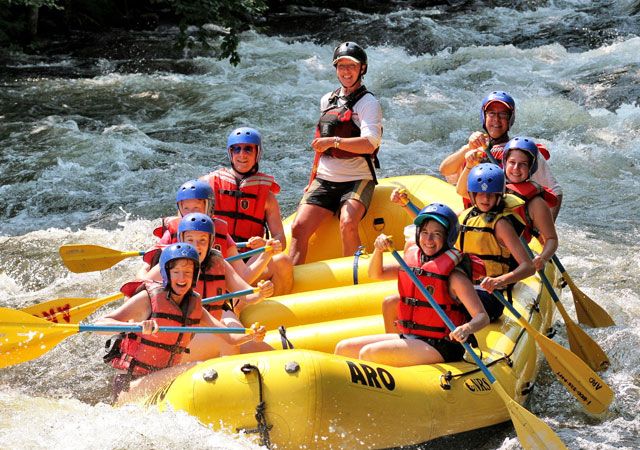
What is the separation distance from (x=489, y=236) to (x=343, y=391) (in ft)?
5.04

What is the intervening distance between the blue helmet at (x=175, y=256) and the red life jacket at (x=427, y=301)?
1.03 meters

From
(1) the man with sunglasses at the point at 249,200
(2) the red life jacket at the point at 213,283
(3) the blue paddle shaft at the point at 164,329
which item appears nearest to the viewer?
(3) the blue paddle shaft at the point at 164,329

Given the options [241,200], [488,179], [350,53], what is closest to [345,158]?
[350,53]

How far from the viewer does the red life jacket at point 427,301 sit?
498 cm

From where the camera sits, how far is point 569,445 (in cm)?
524

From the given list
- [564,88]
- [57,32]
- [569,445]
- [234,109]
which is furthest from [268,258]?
[57,32]

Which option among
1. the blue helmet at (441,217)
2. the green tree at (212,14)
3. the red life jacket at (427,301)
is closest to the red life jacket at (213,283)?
the red life jacket at (427,301)

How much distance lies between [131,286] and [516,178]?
231 cm

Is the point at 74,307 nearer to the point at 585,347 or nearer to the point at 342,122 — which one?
the point at 342,122

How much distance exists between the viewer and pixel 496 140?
633 cm

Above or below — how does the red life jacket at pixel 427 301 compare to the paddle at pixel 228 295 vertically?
above

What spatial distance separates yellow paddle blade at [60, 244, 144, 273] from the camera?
251 inches

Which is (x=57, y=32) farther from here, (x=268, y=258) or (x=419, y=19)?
(x=268, y=258)

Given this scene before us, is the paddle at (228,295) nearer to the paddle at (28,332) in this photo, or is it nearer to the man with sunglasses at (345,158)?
the paddle at (28,332)
